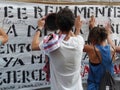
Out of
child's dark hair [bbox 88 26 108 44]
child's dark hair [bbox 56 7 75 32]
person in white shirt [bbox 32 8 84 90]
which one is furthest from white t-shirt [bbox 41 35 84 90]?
child's dark hair [bbox 88 26 108 44]

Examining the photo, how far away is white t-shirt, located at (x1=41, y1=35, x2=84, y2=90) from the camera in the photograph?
3.16 m

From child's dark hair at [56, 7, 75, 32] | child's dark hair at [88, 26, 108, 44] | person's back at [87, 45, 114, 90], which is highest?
child's dark hair at [56, 7, 75, 32]

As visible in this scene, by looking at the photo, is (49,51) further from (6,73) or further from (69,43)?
(6,73)

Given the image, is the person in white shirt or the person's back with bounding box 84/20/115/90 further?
the person's back with bounding box 84/20/115/90

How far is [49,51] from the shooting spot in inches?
122

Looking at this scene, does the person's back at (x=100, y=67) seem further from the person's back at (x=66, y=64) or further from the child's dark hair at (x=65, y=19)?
the child's dark hair at (x=65, y=19)

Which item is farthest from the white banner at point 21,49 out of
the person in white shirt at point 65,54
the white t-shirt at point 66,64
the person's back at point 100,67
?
the white t-shirt at point 66,64

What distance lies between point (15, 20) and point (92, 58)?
3.46 ft

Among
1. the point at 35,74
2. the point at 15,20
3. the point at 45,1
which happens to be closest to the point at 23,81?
the point at 35,74

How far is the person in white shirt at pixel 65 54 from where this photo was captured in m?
3.13

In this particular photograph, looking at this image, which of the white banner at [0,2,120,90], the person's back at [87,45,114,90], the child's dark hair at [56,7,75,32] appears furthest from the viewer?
the white banner at [0,2,120,90]

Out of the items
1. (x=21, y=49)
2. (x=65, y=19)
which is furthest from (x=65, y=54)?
(x=21, y=49)

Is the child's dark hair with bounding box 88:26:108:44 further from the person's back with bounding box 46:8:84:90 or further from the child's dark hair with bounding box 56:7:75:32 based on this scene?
Answer: the child's dark hair with bounding box 56:7:75:32

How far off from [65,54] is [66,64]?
95 millimetres
